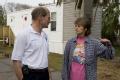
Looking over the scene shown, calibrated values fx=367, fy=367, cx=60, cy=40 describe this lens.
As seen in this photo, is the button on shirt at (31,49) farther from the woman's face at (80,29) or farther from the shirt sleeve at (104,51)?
the shirt sleeve at (104,51)

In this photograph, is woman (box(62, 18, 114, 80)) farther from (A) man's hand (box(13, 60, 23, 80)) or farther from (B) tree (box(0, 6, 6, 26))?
(B) tree (box(0, 6, 6, 26))

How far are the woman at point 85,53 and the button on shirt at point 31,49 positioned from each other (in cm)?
53

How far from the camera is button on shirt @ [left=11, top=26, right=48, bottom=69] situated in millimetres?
4660

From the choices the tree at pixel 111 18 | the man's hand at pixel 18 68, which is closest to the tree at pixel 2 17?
the tree at pixel 111 18

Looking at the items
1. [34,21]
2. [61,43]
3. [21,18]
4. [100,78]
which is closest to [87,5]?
[100,78]

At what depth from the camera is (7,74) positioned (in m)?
12.7

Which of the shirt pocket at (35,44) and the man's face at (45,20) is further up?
the man's face at (45,20)

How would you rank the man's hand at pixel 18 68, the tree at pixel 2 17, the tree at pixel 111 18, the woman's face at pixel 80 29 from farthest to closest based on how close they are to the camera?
the tree at pixel 2 17
the tree at pixel 111 18
the woman's face at pixel 80 29
the man's hand at pixel 18 68

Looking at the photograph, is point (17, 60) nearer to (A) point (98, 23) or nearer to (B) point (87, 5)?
(B) point (87, 5)

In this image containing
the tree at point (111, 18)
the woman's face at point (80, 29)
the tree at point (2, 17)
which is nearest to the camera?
the woman's face at point (80, 29)

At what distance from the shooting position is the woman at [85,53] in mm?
5113

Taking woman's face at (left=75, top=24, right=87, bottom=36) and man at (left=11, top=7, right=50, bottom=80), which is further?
woman's face at (left=75, top=24, right=87, bottom=36)

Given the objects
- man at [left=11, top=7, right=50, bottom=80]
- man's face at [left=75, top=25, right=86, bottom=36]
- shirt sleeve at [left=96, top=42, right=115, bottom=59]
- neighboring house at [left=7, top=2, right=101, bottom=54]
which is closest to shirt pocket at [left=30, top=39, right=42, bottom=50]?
man at [left=11, top=7, right=50, bottom=80]

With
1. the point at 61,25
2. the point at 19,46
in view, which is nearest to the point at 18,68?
the point at 19,46
